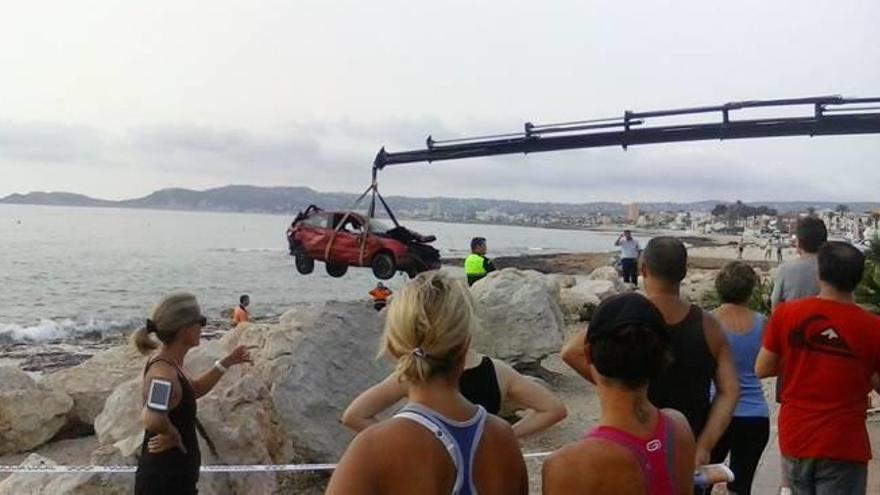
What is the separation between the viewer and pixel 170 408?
13.5ft

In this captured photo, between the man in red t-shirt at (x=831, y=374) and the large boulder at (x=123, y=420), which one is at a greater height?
the man in red t-shirt at (x=831, y=374)

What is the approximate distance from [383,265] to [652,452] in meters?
12.0

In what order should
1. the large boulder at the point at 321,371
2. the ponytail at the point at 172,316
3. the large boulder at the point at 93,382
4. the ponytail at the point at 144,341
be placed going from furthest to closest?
the large boulder at the point at 93,382 → the large boulder at the point at 321,371 → the ponytail at the point at 144,341 → the ponytail at the point at 172,316

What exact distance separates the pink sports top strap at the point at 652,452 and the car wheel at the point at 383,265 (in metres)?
11.8

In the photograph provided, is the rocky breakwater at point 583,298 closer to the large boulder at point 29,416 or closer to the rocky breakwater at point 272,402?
the rocky breakwater at point 272,402

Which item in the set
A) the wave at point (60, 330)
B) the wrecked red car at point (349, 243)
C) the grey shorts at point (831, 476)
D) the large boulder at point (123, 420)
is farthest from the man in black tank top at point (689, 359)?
the wave at point (60, 330)

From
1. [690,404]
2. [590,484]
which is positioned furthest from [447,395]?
[690,404]

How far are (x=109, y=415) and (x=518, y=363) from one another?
6716 mm

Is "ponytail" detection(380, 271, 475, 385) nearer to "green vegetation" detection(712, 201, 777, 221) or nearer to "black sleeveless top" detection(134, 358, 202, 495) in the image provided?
"black sleeveless top" detection(134, 358, 202, 495)

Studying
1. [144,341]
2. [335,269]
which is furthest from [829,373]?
[335,269]

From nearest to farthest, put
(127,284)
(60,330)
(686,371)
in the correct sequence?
(686,371), (60,330), (127,284)

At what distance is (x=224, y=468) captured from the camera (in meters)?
6.06

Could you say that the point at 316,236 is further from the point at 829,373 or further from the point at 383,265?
the point at 829,373

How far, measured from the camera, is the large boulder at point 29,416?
10492 millimetres
